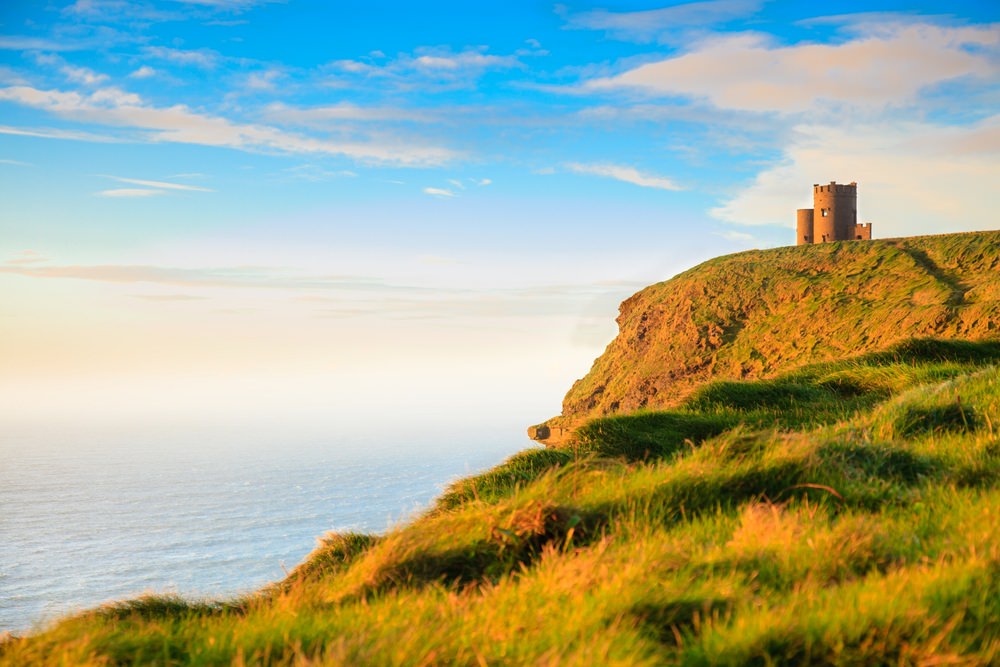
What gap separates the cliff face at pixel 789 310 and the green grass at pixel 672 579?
222 ft

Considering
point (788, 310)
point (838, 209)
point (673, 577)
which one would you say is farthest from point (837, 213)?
point (673, 577)

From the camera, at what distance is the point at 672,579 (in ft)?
16.2

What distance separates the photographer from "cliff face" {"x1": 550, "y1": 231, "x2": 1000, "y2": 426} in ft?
259

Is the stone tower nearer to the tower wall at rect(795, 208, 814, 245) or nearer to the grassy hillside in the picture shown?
the tower wall at rect(795, 208, 814, 245)

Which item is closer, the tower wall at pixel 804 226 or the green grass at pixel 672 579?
the green grass at pixel 672 579

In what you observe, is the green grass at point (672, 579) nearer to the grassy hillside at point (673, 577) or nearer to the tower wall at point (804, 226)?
the grassy hillside at point (673, 577)

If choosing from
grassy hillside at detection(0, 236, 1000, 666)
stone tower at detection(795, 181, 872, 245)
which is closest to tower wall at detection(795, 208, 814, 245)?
stone tower at detection(795, 181, 872, 245)

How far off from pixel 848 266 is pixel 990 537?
10555 cm

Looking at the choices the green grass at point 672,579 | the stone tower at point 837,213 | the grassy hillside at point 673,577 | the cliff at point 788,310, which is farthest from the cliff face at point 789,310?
the green grass at point 672,579

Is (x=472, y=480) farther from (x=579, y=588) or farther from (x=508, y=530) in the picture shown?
(x=579, y=588)

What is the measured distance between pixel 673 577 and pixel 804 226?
416ft

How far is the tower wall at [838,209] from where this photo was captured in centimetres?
11588

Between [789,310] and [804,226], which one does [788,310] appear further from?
[804,226]

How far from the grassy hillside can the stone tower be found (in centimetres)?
11684
